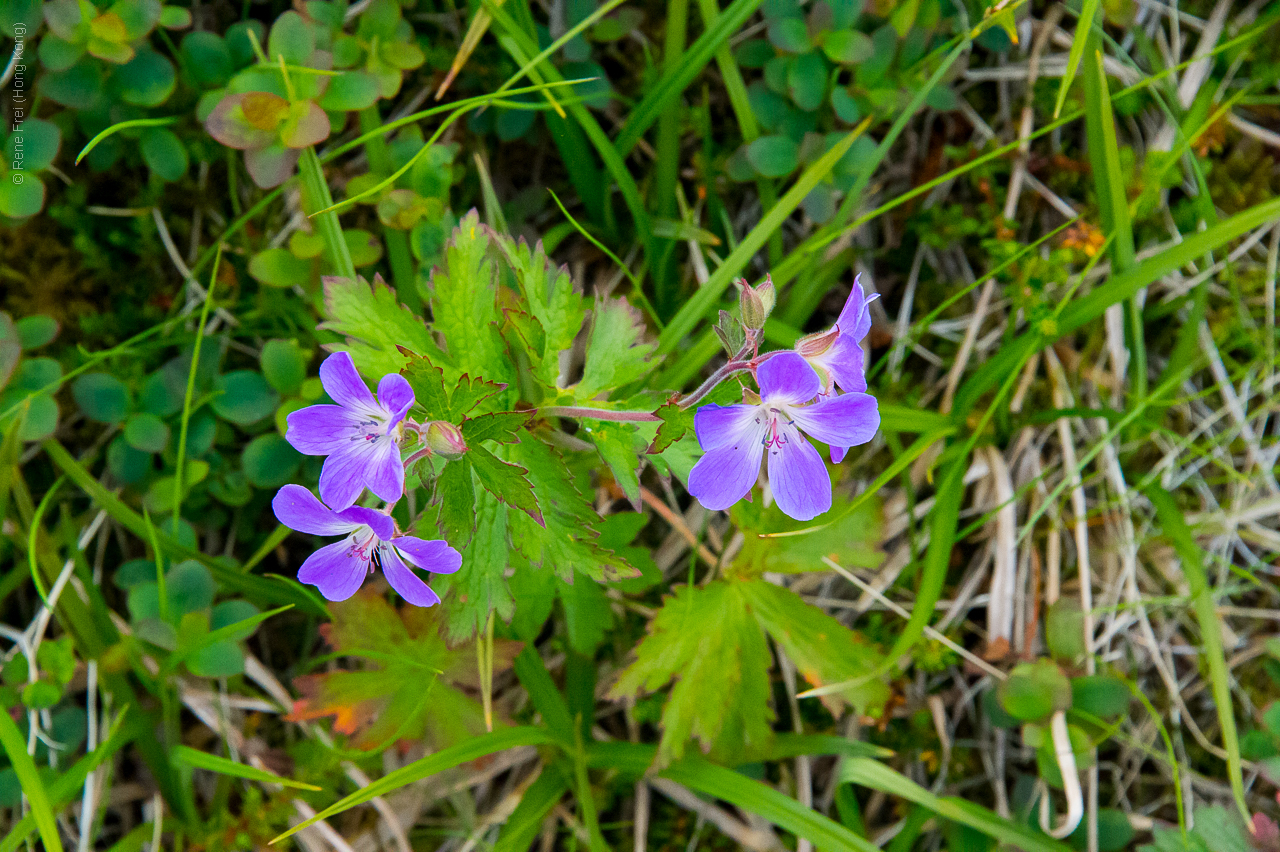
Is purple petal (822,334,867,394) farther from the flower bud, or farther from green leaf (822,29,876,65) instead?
green leaf (822,29,876,65)

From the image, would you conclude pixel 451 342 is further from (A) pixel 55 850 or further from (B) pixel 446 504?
(A) pixel 55 850

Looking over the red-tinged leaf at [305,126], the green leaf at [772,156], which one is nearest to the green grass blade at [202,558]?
the red-tinged leaf at [305,126]

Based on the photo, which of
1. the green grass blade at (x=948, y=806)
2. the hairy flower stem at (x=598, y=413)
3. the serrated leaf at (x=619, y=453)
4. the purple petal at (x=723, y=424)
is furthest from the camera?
the green grass blade at (x=948, y=806)

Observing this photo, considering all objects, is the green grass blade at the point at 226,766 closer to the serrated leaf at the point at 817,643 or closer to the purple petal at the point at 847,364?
the serrated leaf at the point at 817,643

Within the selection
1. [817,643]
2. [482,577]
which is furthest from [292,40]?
[817,643]

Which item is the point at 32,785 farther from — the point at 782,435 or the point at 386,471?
the point at 782,435

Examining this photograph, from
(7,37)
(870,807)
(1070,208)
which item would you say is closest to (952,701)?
(870,807)
